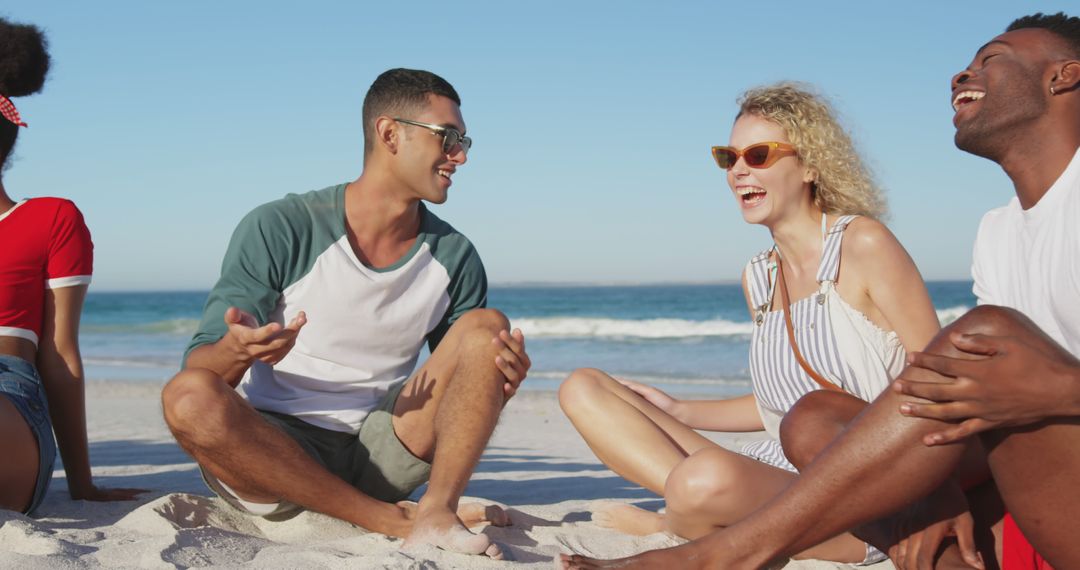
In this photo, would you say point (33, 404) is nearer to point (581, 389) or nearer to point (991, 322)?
point (581, 389)

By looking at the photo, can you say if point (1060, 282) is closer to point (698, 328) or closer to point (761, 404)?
point (761, 404)

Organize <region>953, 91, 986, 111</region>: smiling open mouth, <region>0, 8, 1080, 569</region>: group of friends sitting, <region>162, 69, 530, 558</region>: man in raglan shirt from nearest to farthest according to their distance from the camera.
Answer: <region>0, 8, 1080, 569</region>: group of friends sitting → <region>953, 91, 986, 111</region>: smiling open mouth → <region>162, 69, 530, 558</region>: man in raglan shirt

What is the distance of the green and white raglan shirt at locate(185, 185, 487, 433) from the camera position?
3695 mm

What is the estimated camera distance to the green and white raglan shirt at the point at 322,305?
3695mm

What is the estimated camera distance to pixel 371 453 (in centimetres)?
387

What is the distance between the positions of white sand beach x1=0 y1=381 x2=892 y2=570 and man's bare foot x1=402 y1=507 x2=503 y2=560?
4 centimetres

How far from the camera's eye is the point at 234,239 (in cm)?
373

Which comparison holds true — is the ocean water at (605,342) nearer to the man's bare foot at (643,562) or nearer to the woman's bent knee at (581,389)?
the woman's bent knee at (581,389)

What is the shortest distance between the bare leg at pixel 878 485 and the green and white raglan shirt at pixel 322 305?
1346 millimetres

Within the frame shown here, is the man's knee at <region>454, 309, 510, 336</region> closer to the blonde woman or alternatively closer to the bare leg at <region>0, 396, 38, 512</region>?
the blonde woman

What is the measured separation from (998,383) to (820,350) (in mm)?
1118

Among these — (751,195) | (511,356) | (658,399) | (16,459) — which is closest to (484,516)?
(511,356)

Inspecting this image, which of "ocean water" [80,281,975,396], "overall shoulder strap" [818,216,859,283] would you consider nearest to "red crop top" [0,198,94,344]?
"overall shoulder strap" [818,216,859,283]

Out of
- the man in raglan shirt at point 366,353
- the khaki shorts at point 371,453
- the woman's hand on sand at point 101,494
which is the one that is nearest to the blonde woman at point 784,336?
the man in raglan shirt at point 366,353
